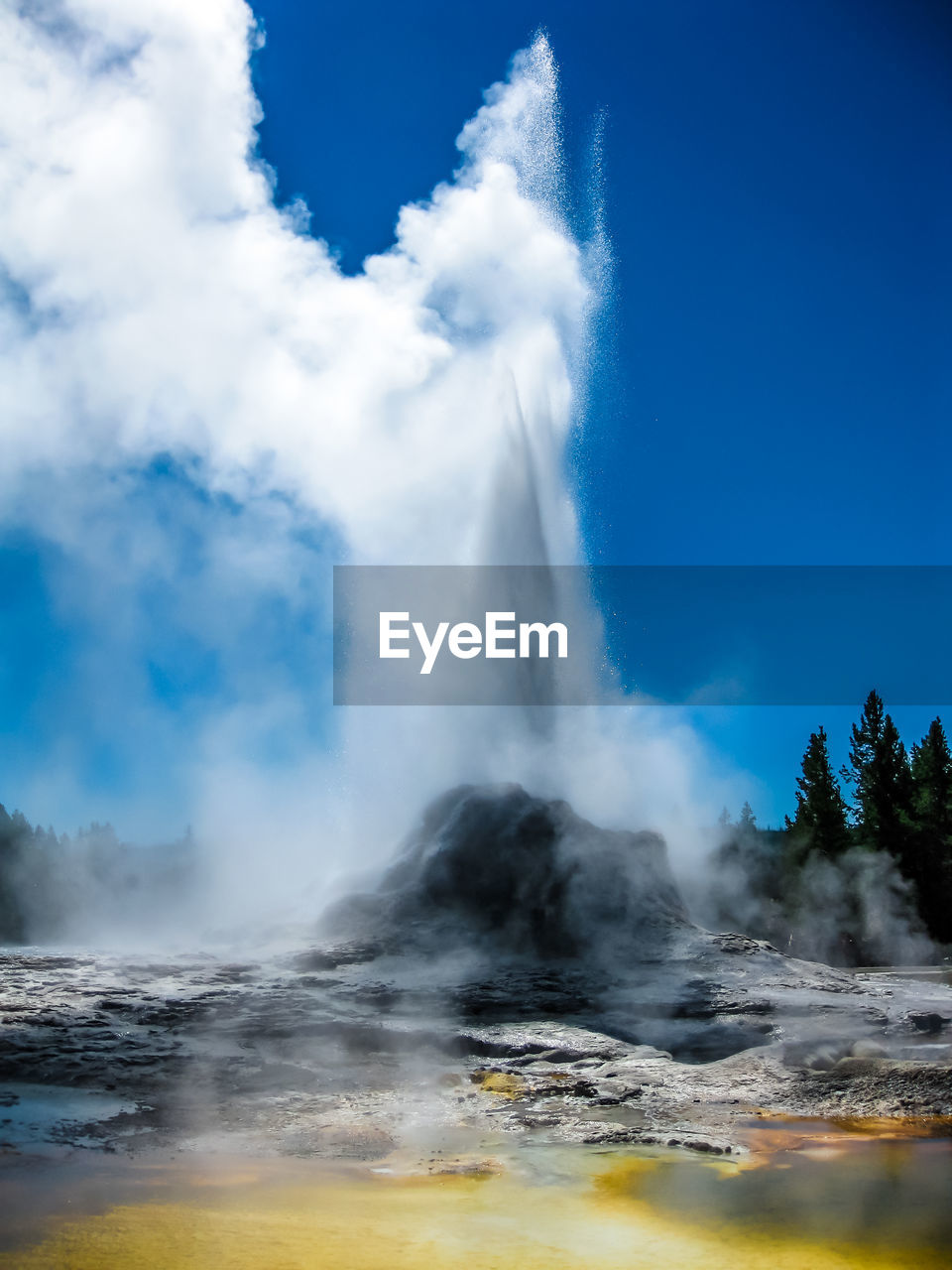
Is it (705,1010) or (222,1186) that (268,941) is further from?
(222,1186)

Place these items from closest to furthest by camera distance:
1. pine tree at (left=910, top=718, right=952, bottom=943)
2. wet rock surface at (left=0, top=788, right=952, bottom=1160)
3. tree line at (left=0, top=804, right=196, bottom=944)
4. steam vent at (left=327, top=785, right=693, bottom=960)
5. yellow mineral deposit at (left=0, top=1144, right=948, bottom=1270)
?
yellow mineral deposit at (left=0, top=1144, right=948, bottom=1270)
wet rock surface at (left=0, top=788, right=952, bottom=1160)
steam vent at (left=327, top=785, right=693, bottom=960)
tree line at (left=0, top=804, right=196, bottom=944)
pine tree at (left=910, top=718, right=952, bottom=943)

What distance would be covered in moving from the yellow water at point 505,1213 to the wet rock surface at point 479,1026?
0.75m

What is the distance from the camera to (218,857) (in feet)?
75.5

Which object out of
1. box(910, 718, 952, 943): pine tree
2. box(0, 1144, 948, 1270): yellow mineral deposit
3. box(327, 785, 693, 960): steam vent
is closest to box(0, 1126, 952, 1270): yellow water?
box(0, 1144, 948, 1270): yellow mineral deposit

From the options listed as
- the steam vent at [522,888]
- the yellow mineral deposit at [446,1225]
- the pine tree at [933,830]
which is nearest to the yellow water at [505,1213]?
the yellow mineral deposit at [446,1225]

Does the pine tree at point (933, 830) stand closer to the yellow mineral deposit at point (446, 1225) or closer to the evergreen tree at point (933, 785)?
the evergreen tree at point (933, 785)

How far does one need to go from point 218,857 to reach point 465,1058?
1449 cm

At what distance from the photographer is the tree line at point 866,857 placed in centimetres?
2722

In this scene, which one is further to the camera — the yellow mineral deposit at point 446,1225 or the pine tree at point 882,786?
the pine tree at point 882,786

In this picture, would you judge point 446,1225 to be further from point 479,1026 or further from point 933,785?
point 933,785

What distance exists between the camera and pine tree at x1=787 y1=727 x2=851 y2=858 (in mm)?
32562

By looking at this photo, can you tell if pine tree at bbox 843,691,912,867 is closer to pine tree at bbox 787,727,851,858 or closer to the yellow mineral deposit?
pine tree at bbox 787,727,851,858

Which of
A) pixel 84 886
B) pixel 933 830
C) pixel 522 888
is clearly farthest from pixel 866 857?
pixel 84 886

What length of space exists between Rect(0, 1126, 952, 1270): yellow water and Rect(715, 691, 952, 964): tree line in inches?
724
